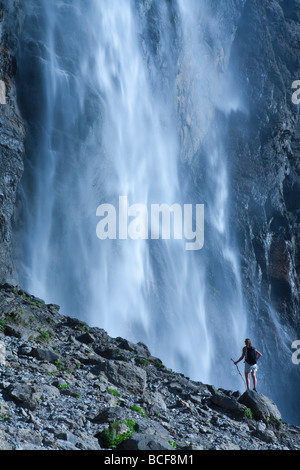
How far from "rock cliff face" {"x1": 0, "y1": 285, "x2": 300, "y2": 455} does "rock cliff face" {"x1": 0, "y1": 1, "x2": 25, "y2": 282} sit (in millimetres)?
4271

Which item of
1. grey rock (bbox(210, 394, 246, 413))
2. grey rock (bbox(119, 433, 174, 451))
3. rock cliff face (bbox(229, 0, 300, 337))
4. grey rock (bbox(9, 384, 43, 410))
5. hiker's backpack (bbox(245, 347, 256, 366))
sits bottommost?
grey rock (bbox(119, 433, 174, 451))

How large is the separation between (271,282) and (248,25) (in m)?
22.7

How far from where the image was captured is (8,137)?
2095 centimetres

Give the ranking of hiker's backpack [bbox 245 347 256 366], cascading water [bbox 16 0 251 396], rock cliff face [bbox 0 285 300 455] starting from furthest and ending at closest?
cascading water [bbox 16 0 251 396]
hiker's backpack [bbox 245 347 256 366]
rock cliff face [bbox 0 285 300 455]

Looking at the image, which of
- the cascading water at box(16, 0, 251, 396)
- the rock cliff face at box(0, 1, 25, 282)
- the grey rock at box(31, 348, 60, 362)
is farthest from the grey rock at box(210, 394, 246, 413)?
the cascading water at box(16, 0, 251, 396)

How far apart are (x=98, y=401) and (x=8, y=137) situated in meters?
14.3

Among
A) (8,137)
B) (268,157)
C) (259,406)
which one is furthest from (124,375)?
(268,157)

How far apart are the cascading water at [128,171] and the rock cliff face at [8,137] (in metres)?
1.03

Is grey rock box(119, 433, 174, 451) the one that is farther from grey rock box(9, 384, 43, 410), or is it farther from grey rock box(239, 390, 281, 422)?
grey rock box(239, 390, 281, 422)

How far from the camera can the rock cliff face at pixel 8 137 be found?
19.5 meters

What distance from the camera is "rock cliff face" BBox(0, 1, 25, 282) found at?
19.5 meters

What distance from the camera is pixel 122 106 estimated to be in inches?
1101

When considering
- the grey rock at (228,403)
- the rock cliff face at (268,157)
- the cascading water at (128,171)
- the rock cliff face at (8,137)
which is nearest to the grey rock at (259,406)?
the grey rock at (228,403)

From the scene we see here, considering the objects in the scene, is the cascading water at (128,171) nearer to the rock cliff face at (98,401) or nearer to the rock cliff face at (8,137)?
the rock cliff face at (8,137)
